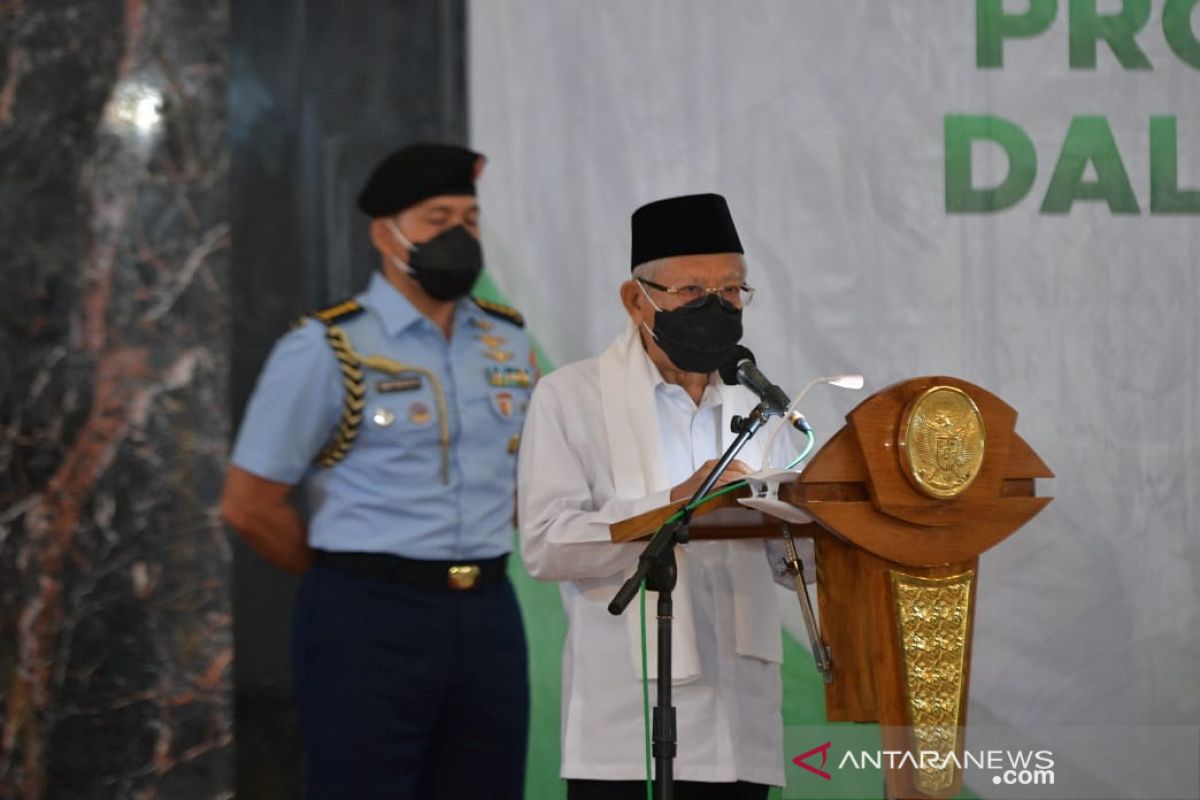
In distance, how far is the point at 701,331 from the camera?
2561 mm

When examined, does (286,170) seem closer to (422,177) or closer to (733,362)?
(422,177)

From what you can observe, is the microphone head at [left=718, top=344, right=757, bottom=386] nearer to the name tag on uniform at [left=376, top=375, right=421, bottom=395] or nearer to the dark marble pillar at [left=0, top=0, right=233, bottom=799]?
the name tag on uniform at [left=376, top=375, right=421, bottom=395]

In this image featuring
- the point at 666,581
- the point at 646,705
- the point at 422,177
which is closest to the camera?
the point at 666,581

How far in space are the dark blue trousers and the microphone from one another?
3.20ft

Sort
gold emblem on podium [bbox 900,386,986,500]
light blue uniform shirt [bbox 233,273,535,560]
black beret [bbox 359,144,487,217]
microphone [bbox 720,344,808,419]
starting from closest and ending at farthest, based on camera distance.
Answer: gold emblem on podium [bbox 900,386,986,500]
microphone [bbox 720,344,808,419]
light blue uniform shirt [bbox 233,273,535,560]
black beret [bbox 359,144,487,217]

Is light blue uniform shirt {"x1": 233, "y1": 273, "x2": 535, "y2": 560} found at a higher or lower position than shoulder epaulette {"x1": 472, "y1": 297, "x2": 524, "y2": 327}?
lower

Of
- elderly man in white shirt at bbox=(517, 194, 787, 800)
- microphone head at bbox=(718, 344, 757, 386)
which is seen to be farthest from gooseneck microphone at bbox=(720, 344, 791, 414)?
elderly man in white shirt at bbox=(517, 194, 787, 800)

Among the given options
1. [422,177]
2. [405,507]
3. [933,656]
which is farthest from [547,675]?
[933,656]

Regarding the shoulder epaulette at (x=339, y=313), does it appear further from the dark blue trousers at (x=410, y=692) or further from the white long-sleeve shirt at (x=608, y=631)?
the white long-sleeve shirt at (x=608, y=631)

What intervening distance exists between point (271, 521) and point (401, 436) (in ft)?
1.29

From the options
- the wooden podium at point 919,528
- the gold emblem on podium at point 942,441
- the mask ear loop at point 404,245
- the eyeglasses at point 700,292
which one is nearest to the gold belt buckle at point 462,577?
the mask ear loop at point 404,245

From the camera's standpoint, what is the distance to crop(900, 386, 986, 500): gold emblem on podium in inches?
74.7

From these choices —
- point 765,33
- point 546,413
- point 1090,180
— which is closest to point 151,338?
point 546,413

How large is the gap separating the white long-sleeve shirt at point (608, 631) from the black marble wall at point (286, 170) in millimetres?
1096
